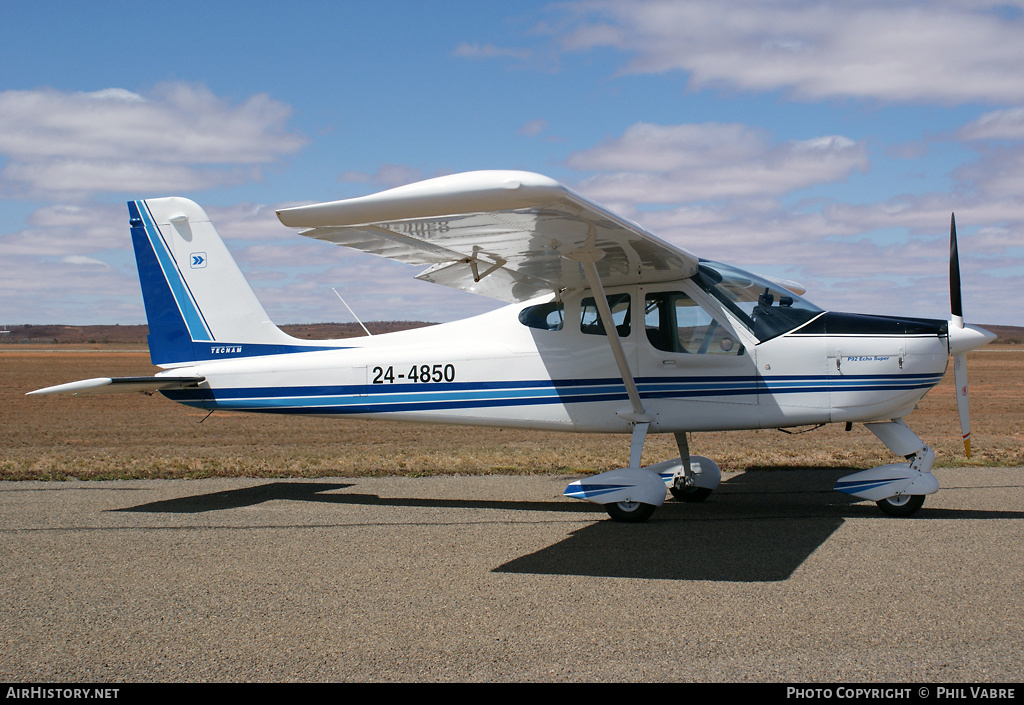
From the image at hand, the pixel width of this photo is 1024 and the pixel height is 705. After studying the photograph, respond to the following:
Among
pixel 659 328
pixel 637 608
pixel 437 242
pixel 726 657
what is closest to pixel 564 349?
pixel 659 328

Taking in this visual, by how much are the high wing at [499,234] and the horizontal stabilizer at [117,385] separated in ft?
9.60

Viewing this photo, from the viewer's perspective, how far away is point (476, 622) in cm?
468

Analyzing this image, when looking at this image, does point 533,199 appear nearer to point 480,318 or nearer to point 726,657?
point 726,657

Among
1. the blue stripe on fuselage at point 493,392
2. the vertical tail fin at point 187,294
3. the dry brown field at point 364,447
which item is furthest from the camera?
the dry brown field at point 364,447

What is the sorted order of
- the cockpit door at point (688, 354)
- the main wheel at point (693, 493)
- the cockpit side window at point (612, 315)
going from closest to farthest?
the cockpit door at point (688, 354) < the cockpit side window at point (612, 315) < the main wheel at point (693, 493)

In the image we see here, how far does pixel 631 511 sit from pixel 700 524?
0.65 metres

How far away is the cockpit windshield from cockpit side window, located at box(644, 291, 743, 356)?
22cm

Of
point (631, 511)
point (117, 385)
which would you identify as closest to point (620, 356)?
point (631, 511)

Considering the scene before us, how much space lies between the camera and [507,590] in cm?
538

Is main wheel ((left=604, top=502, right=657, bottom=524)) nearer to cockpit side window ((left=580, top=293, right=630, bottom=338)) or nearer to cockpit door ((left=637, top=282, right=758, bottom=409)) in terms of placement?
cockpit door ((left=637, top=282, right=758, bottom=409))

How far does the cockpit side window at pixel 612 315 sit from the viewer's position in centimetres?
844

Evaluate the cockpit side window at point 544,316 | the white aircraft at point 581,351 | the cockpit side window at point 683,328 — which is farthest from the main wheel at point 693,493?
the cockpit side window at point 544,316

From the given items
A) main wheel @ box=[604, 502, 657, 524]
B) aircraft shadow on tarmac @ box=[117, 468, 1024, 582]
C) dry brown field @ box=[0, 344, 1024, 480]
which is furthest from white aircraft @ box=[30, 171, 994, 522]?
dry brown field @ box=[0, 344, 1024, 480]

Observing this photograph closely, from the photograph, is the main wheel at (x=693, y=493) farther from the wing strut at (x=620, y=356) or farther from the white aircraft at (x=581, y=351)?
the wing strut at (x=620, y=356)
